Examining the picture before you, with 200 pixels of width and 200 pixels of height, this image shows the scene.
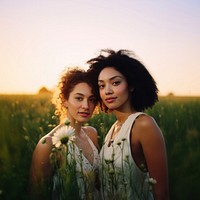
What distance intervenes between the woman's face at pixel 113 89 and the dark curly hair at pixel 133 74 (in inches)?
1.9

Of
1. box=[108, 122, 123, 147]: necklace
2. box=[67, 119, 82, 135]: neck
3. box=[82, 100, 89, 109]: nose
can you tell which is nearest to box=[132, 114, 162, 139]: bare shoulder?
box=[108, 122, 123, 147]: necklace

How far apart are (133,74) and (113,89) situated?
0.63ft

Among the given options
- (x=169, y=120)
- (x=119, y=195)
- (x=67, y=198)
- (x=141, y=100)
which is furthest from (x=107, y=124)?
(x=67, y=198)

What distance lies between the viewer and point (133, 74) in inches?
104

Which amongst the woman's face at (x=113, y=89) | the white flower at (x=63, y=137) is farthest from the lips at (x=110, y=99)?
the white flower at (x=63, y=137)

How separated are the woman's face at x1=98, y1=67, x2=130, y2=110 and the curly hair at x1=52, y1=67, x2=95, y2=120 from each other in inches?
7.0

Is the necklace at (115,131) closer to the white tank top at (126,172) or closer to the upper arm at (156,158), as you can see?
the white tank top at (126,172)

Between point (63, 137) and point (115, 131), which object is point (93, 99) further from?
point (63, 137)

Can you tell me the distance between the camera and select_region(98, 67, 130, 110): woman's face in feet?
8.37

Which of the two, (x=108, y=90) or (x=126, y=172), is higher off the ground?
(x=108, y=90)

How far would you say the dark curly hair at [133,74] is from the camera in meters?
2.65

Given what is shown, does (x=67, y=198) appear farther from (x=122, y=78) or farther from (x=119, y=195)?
(x=122, y=78)

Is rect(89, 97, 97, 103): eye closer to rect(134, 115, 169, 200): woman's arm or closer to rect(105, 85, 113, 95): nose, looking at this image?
rect(105, 85, 113, 95): nose

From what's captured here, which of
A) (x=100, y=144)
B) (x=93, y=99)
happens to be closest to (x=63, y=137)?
(x=93, y=99)
